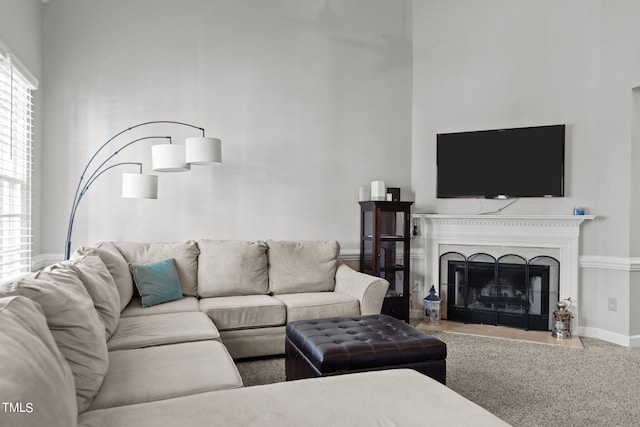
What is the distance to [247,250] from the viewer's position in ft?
12.9

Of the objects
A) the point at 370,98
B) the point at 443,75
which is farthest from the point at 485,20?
the point at 370,98

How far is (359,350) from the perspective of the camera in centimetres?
237

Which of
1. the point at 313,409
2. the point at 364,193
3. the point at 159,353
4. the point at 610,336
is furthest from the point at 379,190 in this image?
the point at 313,409

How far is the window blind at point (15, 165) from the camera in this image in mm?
2928

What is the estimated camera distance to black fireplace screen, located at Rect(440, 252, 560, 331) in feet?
14.3

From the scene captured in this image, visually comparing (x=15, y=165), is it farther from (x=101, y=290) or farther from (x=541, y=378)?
(x=541, y=378)

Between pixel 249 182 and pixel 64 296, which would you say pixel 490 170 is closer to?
pixel 249 182

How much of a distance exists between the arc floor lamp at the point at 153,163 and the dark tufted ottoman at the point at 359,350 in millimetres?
1463

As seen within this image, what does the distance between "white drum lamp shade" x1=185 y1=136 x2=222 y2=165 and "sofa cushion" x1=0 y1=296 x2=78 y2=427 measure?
2019 millimetres

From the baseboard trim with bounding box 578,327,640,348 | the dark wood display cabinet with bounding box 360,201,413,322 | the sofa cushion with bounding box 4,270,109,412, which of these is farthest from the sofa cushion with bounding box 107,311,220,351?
the baseboard trim with bounding box 578,327,640,348

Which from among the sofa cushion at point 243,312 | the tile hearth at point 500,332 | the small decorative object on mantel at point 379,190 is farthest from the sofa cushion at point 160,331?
the tile hearth at point 500,332

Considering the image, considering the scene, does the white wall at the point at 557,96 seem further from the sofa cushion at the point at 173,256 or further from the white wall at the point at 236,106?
the sofa cushion at the point at 173,256

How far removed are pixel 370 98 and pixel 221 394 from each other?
3.92 metres

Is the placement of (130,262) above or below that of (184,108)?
below
